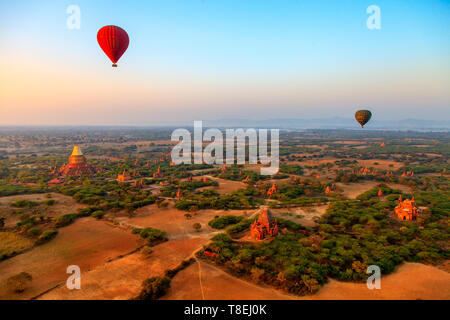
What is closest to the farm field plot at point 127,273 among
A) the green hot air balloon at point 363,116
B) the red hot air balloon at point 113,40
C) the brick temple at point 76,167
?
the red hot air balloon at point 113,40

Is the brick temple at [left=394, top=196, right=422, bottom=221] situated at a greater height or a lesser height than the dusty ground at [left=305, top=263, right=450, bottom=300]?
greater

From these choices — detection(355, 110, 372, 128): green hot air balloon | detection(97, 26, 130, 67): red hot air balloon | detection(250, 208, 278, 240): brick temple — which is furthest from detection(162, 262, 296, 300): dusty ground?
detection(355, 110, 372, 128): green hot air balloon

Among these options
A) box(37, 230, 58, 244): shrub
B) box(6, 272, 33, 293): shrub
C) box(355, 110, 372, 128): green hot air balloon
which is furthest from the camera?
box(355, 110, 372, 128): green hot air balloon

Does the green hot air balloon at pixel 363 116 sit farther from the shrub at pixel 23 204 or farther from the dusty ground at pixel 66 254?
the shrub at pixel 23 204

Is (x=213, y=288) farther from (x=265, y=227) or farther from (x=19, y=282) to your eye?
(x=19, y=282)

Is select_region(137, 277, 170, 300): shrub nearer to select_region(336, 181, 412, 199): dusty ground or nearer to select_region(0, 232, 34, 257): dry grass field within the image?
select_region(0, 232, 34, 257): dry grass field
